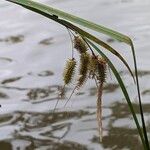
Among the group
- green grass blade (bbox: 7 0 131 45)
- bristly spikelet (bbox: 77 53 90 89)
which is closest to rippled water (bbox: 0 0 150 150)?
bristly spikelet (bbox: 77 53 90 89)

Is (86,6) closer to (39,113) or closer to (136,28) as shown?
(136,28)

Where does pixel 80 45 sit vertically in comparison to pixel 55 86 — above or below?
above

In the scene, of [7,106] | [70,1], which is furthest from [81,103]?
[70,1]

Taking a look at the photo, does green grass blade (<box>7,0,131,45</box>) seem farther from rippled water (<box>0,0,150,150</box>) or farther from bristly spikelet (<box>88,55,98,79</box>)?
rippled water (<box>0,0,150,150</box>)

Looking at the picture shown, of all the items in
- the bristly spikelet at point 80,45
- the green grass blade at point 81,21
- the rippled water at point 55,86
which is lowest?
the rippled water at point 55,86

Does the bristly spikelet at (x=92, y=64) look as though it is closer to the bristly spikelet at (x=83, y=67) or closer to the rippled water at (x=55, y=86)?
the bristly spikelet at (x=83, y=67)

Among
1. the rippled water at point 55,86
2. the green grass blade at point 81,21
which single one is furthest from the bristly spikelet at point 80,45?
the rippled water at point 55,86

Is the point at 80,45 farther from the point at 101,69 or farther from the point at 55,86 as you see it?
the point at 55,86

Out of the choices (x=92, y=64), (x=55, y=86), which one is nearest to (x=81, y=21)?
(x=92, y=64)
